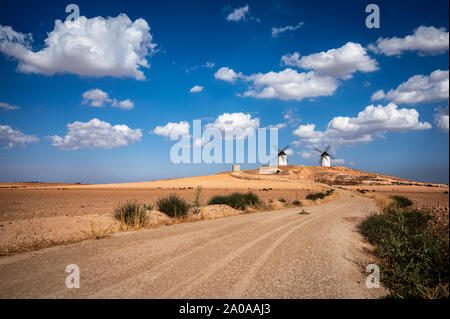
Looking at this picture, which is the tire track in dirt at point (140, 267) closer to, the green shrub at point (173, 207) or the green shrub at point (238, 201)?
the green shrub at point (173, 207)

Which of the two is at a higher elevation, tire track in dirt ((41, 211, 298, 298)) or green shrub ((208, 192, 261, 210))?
tire track in dirt ((41, 211, 298, 298))

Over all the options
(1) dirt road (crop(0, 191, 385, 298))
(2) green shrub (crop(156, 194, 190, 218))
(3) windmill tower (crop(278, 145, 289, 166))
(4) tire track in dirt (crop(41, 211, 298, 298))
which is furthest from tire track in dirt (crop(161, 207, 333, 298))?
(3) windmill tower (crop(278, 145, 289, 166))

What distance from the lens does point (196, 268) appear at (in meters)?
5.62

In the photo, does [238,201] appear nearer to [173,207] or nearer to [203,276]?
[173,207]

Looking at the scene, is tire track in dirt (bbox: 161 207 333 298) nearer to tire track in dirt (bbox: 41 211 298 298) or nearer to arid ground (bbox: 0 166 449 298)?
arid ground (bbox: 0 166 449 298)

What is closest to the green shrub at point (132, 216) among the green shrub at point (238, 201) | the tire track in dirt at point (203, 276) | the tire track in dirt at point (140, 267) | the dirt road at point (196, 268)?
the dirt road at point (196, 268)

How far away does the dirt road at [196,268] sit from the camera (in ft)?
14.7

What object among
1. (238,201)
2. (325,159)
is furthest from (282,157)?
(238,201)

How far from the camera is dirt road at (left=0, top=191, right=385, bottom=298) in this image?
14.7ft
